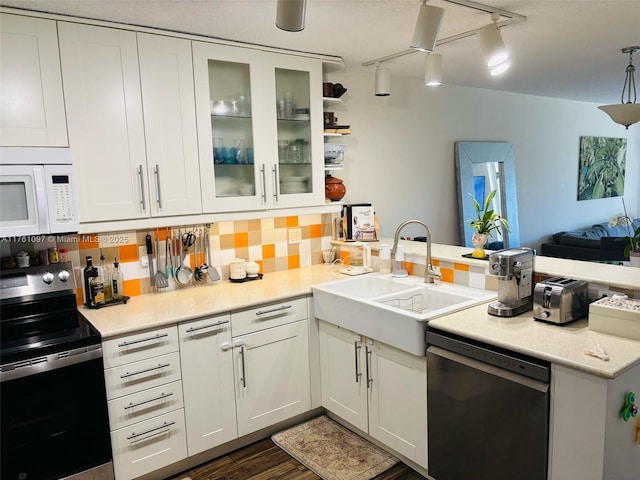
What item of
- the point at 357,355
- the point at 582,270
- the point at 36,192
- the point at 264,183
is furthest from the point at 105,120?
the point at 582,270

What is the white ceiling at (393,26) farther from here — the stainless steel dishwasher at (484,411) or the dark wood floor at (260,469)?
the dark wood floor at (260,469)

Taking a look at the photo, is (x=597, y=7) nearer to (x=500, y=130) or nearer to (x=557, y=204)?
(x=500, y=130)

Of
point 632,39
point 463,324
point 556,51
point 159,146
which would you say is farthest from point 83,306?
point 632,39

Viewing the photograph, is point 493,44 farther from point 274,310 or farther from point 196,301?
point 196,301

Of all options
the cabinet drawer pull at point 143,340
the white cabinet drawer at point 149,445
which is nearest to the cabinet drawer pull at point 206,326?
the cabinet drawer pull at point 143,340

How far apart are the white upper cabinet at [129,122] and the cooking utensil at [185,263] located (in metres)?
0.32

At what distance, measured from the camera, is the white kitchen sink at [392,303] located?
7.25ft

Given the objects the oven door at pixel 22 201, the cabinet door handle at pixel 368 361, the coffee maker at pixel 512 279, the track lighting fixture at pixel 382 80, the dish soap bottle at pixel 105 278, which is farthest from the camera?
the track lighting fixture at pixel 382 80

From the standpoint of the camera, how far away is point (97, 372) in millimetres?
2109

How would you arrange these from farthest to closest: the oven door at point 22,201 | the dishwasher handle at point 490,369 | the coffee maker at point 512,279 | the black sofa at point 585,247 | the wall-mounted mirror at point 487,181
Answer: the black sofa at point 585,247 < the wall-mounted mirror at point 487,181 < the coffee maker at point 512,279 < the oven door at point 22,201 < the dishwasher handle at point 490,369

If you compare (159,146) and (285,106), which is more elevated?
(285,106)

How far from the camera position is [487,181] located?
15.5 feet

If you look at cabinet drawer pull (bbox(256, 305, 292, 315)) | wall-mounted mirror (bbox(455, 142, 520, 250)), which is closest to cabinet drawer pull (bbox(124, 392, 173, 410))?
cabinet drawer pull (bbox(256, 305, 292, 315))

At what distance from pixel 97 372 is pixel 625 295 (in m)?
2.40
